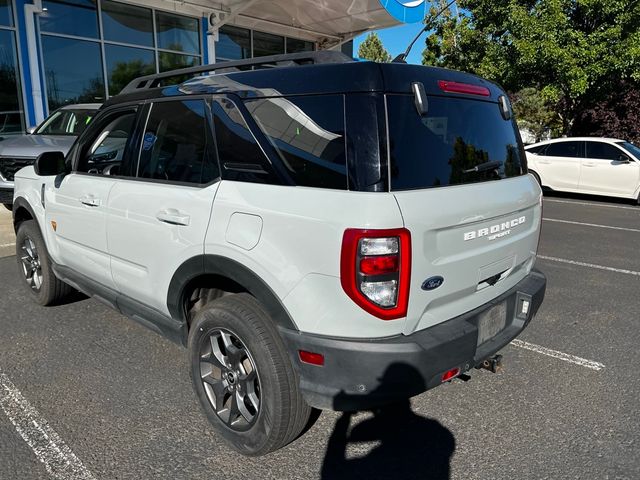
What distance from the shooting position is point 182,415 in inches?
112

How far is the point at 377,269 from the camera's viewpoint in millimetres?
2014

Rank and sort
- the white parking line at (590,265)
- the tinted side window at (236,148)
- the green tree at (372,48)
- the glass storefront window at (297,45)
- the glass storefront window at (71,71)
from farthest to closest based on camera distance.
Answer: the green tree at (372,48)
the glass storefront window at (297,45)
the glass storefront window at (71,71)
the white parking line at (590,265)
the tinted side window at (236,148)

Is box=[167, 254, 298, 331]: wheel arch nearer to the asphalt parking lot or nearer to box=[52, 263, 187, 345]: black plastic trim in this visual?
box=[52, 263, 187, 345]: black plastic trim

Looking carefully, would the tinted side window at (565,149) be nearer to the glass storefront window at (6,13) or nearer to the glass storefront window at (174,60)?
the glass storefront window at (174,60)

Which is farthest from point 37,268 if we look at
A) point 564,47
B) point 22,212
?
point 564,47

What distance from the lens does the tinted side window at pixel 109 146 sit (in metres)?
3.31

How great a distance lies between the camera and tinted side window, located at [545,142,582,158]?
11.4 meters

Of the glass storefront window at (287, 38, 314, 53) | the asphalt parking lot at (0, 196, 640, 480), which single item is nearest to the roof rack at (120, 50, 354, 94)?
the asphalt parking lot at (0, 196, 640, 480)

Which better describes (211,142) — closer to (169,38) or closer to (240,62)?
(240,62)

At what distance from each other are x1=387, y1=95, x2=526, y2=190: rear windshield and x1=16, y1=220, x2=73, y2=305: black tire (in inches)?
128

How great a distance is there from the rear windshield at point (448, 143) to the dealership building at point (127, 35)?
10828 millimetres

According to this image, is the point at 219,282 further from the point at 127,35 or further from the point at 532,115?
the point at 532,115

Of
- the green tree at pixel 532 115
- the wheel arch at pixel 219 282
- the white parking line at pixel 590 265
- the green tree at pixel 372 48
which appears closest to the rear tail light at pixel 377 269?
the wheel arch at pixel 219 282

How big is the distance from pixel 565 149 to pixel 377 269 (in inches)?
444
